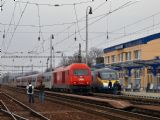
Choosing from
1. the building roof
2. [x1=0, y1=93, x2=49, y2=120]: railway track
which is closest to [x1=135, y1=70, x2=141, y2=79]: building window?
the building roof

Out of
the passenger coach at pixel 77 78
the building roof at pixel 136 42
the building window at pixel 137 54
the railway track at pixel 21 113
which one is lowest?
the railway track at pixel 21 113

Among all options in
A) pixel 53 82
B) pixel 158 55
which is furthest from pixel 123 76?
pixel 53 82

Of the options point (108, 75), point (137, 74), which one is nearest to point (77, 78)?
point (108, 75)

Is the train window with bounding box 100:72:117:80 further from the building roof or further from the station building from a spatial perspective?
the building roof

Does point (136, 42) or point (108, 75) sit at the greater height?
point (136, 42)

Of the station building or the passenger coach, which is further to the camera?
the station building

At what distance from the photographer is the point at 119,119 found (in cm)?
1864

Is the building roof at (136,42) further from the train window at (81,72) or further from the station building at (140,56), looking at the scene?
the train window at (81,72)

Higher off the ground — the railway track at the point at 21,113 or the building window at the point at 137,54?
the building window at the point at 137,54

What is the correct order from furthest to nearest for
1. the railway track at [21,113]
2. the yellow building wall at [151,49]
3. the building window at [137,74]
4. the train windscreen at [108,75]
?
the building window at [137,74] < the yellow building wall at [151,49] < the train windscreen at [108,75] < the railway track at [21,113]

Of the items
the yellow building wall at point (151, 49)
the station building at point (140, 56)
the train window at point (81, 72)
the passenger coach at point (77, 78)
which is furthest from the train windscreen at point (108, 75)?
the yellow building wall at point (151, 49)

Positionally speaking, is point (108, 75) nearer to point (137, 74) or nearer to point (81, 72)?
point (81, 72)

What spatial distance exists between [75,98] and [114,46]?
4006 cm

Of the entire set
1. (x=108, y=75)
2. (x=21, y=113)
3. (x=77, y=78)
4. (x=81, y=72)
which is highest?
(x=81, y=72)
